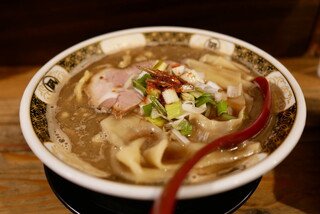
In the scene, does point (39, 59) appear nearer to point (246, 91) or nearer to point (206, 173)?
point (246, 91)

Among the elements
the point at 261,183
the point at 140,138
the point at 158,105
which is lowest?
the point at 261,183

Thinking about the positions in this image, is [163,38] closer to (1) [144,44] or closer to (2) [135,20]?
(1) [144,44]

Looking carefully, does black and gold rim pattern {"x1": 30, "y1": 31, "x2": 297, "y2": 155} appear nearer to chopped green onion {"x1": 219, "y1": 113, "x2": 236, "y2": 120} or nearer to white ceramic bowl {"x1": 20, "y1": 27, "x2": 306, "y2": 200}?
white ceramic bowl {"x1": 20, "y1": 27, "x2": 306, "y2": 200}

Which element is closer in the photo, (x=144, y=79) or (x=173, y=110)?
(x=173, y=110)

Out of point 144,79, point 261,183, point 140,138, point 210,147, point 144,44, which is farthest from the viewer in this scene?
point 144,44

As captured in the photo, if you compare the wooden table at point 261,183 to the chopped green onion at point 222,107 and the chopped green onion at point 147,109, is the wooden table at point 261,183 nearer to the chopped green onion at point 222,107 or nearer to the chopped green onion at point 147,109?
the chopped green onion at point 222,107

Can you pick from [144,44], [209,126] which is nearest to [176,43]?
[144,44]

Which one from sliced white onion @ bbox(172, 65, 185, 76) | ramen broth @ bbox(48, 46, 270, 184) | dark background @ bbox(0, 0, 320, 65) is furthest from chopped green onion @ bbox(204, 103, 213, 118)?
dark background @ bbox(0, 0, 320, 65)

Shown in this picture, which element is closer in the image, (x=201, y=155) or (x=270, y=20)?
(x=201, y=155)

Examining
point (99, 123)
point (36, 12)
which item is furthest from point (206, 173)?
point (36, 12)
